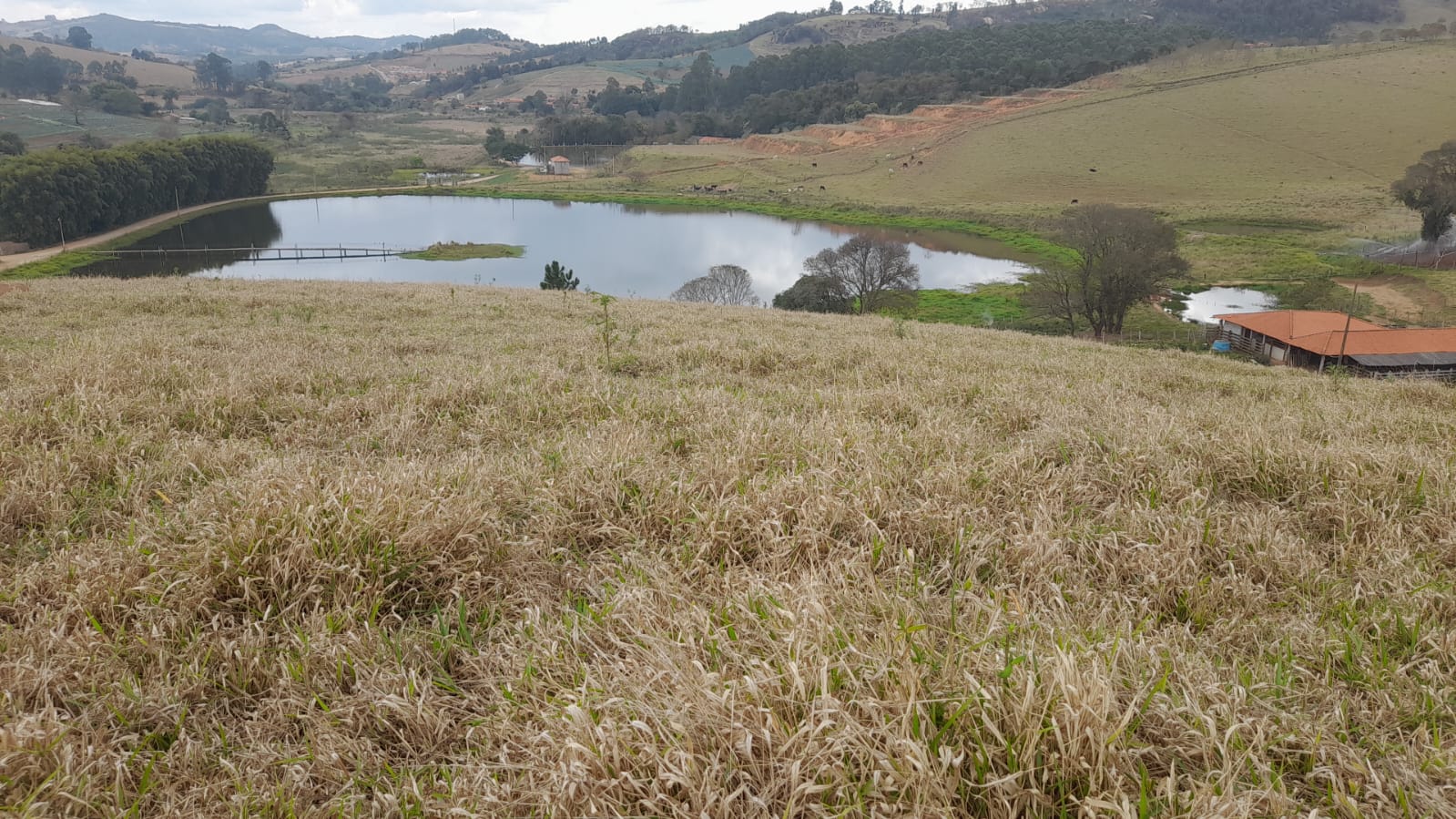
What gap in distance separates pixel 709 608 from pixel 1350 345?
31.6 meters

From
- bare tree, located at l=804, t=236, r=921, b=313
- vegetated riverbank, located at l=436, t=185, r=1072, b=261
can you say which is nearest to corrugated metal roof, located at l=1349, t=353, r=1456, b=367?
bare tree, located at l=804, t=236, r=921, b=313

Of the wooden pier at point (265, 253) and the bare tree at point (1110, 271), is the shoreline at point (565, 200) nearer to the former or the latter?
the wooden pier at point (265, 253)

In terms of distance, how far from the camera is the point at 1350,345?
82.5ft

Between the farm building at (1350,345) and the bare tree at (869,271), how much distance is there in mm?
17998

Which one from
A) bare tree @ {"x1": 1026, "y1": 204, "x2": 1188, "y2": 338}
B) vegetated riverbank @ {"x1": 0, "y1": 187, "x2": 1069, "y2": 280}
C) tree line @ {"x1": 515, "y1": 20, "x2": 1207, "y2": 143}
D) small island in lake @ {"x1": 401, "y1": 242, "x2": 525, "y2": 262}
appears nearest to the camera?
bare tree @ {"x1": 1026, "y1": 204, "x2": 1188, "y2": 338}

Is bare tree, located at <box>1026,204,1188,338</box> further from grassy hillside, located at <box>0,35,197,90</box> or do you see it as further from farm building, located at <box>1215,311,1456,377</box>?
grassy hillside, located at <box>0,35,197,90</box>

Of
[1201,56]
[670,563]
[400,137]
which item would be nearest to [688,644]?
[670,563]

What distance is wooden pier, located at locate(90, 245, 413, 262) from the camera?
182 ft

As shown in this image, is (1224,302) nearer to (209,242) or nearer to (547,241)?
(547,241)

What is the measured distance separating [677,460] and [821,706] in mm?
2506

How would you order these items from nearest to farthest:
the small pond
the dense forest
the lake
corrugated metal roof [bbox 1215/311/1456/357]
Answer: corrugated metal roof [bbox 1215/311/1456/357]
the small pond
the lake
the dense forest

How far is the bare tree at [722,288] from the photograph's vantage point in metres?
43.7

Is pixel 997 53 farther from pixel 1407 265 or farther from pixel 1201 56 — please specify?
pixel 1407 265

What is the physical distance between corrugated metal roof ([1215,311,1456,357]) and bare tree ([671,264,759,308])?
25831 millimetres
